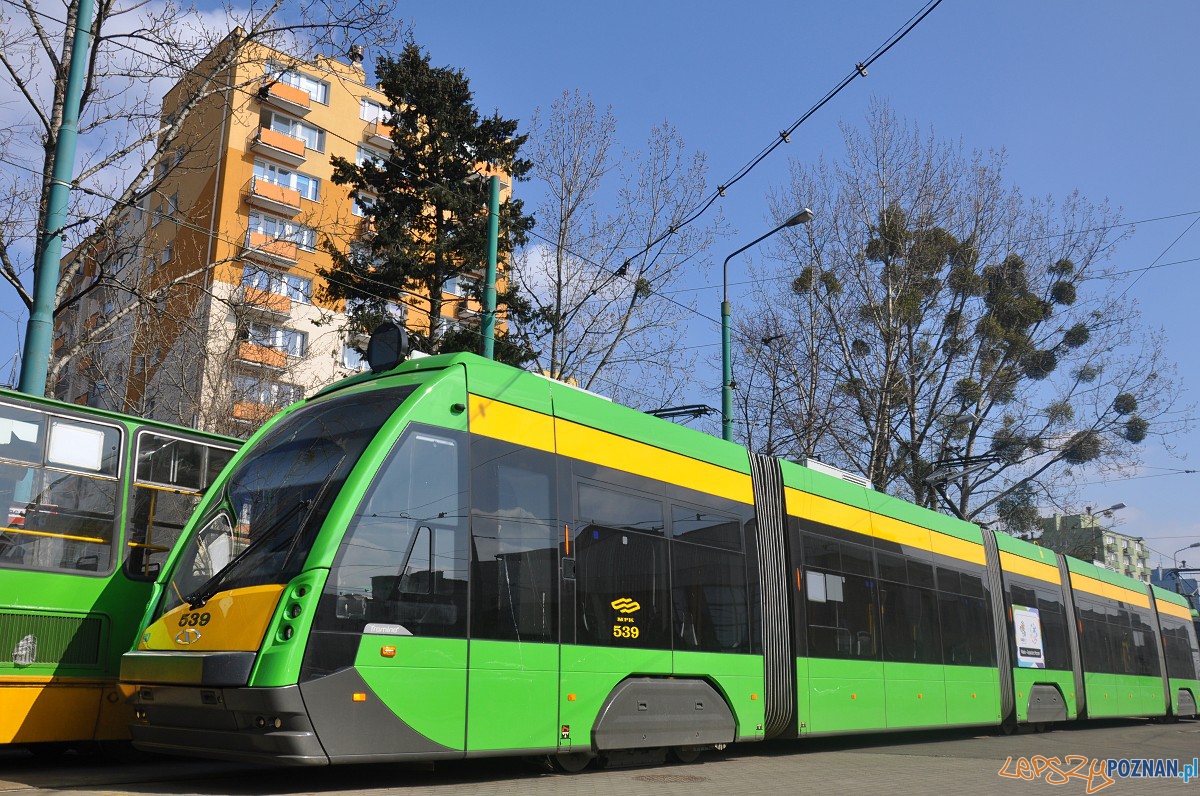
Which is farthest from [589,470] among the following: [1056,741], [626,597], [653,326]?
[653,326]

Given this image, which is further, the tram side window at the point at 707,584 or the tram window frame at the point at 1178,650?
the tram window frame at the point at 1178,650

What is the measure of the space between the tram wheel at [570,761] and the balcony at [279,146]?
3707 cm

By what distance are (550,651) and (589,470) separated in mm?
1755

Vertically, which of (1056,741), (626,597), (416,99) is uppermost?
(416,99)

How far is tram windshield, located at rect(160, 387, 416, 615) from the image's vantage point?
24.3 ft

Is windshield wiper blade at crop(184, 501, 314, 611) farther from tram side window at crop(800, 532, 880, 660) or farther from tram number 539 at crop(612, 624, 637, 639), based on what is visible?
tram side window at crop(800, 532, 880, 660)

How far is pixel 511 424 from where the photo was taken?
28.9ft

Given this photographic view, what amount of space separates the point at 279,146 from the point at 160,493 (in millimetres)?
35328

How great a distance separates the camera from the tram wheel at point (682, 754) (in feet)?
35.4

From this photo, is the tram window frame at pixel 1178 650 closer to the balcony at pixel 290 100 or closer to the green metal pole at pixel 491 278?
the green metal pole at pixel 491 278

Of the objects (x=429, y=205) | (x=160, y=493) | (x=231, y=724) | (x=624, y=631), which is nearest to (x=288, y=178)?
(x=429, y=205)

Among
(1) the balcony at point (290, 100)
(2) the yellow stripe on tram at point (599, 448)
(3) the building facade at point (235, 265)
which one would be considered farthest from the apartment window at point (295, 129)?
(2) the yellow stripe on tram at point (599, 448)

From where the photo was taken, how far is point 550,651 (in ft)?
28.2

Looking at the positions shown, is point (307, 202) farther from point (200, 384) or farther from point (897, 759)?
point (897, 759)
